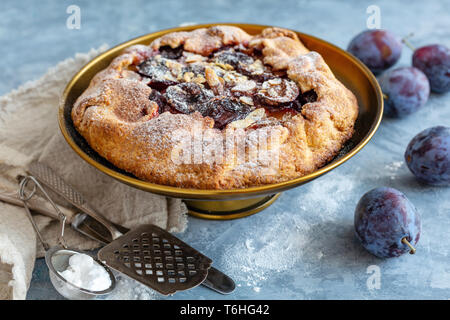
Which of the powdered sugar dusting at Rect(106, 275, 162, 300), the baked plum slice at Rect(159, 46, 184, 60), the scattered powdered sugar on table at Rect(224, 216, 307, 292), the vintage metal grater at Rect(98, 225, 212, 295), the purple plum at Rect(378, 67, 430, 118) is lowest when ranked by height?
the powdered sugar dusting at Rect(106, 275, 162, 300)

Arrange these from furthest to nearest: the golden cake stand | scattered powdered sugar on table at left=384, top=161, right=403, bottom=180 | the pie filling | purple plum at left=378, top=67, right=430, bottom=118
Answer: purple plum at left=378, top=67, right=430, bottom=118 → scattered powdered sugar on table at left=384, top=161, right=403, bottom=180 → the pie filling → the golden cake stand

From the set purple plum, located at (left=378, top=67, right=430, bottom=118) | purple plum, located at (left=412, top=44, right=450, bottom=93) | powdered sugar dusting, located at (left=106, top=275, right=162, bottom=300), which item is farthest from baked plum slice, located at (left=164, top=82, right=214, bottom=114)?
purple plum, located at (left=412, top=44, right=450, bottom=93)

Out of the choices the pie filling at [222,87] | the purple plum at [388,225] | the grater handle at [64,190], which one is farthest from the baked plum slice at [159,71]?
the purple plum at [388,225]

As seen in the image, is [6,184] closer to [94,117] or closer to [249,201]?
[94,117]

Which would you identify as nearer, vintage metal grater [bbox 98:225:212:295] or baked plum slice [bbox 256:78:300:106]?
vintage metal grater [bbox 98:225:212:295]

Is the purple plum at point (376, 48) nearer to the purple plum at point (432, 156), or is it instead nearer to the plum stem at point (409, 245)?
the purple plum at point (432, 156)

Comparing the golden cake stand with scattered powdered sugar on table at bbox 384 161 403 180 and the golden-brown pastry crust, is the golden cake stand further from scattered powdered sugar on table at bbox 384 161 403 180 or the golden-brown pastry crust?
A: scattered powdered sugar on table at bbox 384 161 403 180

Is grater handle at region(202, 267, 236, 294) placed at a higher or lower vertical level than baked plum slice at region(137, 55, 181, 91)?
lower
